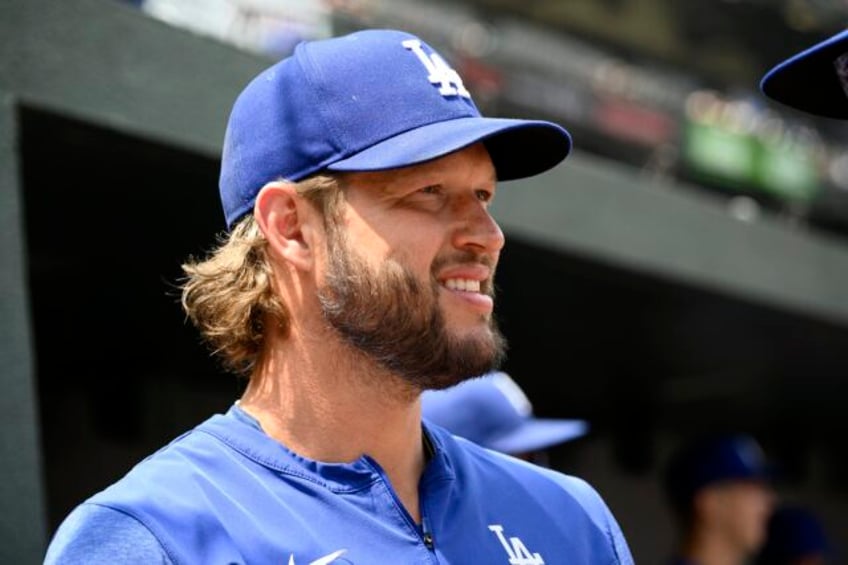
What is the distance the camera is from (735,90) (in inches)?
417

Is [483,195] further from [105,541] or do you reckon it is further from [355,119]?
[105,541]

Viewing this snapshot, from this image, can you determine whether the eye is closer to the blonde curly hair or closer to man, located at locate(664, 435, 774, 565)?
the blonde curly hair

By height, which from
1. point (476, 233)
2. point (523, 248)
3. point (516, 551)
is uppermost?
point (476, 233)

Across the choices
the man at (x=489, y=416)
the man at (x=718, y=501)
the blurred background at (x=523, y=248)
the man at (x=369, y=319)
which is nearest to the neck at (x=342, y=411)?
the man at (x=369, y=319)

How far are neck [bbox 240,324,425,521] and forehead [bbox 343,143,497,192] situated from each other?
256 millimetres

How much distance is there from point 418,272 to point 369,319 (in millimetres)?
102

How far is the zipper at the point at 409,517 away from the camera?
6.30 ft

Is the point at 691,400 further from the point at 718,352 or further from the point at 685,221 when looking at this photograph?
the point at 685,221

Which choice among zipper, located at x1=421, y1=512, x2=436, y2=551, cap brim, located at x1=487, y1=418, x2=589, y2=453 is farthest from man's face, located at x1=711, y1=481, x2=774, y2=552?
zipper, located at x1=421, y1=512, x2=436, y2=551

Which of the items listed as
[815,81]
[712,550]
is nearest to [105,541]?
[815,81]


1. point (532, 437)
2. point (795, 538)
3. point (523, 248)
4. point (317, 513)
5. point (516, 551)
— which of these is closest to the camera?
point (317, 513)

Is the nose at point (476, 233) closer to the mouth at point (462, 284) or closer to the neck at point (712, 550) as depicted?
the mouth at point (462, 284)

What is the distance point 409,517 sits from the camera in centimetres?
194

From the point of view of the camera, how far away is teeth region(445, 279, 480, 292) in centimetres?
204
